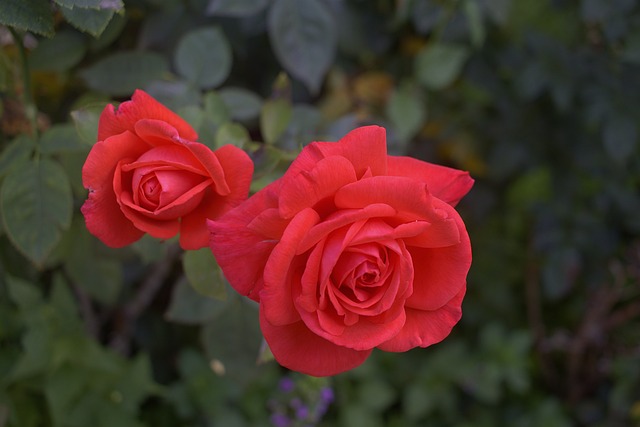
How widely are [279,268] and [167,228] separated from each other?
0.12 metres

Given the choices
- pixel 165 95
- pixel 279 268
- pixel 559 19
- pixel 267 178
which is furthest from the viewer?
pixel 559 19

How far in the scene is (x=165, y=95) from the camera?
35.6 inches

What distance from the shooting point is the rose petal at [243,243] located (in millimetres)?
533

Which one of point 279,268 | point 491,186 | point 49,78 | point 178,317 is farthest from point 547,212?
point 279,268

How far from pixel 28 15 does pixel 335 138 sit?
1.69 feet

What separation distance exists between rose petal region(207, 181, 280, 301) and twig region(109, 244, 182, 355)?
684 mm

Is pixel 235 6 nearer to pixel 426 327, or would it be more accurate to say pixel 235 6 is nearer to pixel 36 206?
pixel 36 206

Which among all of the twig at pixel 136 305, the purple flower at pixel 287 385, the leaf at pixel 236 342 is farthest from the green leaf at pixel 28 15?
the purple flower at pixel 287 385

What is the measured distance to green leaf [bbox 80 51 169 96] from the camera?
941 mm

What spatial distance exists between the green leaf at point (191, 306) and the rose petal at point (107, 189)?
389 millimetres

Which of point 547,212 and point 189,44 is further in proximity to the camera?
point 547,212

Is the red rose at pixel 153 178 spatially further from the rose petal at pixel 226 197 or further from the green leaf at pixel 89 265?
the green leaf at pixel 89 265

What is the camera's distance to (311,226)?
513 millimetres

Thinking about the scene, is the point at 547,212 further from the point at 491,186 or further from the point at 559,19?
the point at 559,19
